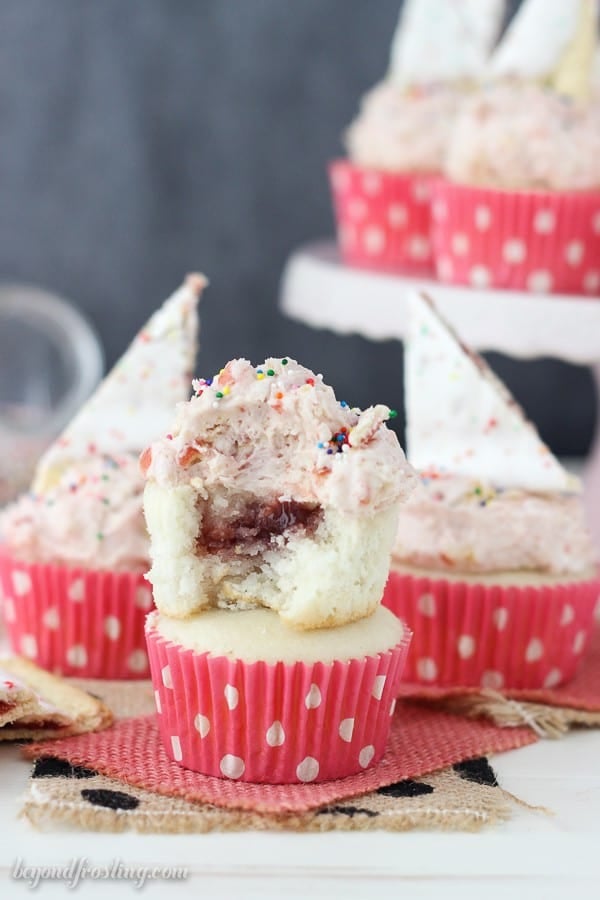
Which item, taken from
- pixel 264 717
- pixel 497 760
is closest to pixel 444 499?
pixel 497 760

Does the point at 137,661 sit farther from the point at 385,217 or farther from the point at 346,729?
the point at 385,217

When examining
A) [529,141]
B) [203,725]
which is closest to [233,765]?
[203,725]

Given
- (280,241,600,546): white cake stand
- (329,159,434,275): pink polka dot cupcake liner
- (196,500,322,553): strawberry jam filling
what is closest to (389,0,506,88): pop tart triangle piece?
(329,159,434,275): pink polka dot cupcake liner

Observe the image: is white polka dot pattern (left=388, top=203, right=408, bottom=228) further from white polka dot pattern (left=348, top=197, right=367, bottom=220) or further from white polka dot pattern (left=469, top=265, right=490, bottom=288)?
white polka dot pattern (left=469, top=265, right=490, bottom=288)

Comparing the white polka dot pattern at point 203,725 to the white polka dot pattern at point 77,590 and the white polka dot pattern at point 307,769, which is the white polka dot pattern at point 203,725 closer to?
the white polka dot pattern at point 307,769

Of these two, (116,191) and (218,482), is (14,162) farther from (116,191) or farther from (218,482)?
(218,482)

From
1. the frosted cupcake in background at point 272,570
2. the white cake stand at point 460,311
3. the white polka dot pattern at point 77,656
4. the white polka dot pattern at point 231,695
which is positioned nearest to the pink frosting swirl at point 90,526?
A: the white polka dot pattern at point 77,656
